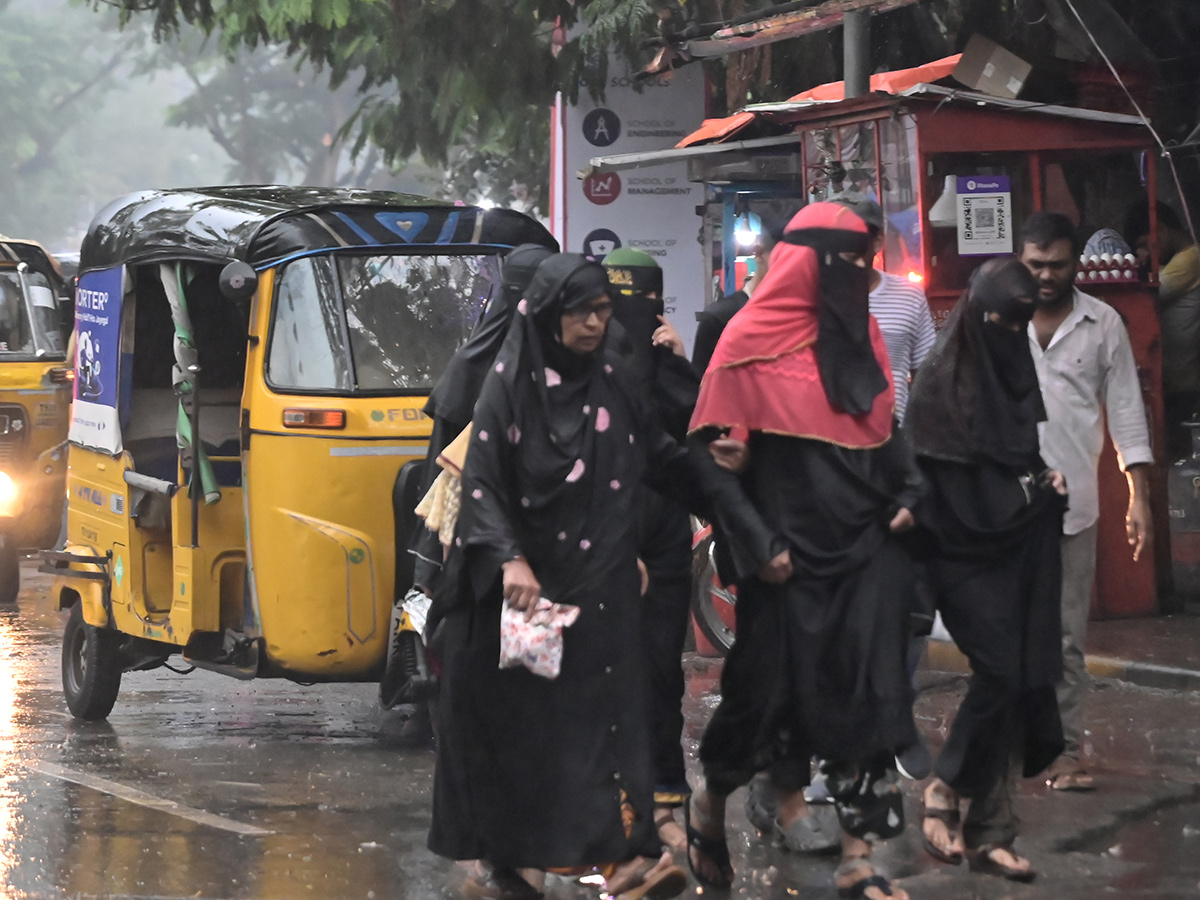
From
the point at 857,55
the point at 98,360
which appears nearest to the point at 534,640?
the point at 98,360

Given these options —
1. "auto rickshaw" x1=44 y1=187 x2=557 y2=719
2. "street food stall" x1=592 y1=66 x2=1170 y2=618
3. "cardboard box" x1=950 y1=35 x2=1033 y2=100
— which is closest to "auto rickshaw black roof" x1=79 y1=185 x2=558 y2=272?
"auto rickshaw" x1=44 y1=187 x2=557 y2=719

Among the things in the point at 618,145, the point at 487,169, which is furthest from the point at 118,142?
the point at 618,145

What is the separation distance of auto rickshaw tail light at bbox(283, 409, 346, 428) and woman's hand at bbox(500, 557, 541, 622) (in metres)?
2.58

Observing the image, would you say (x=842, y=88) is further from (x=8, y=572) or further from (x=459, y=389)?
(x=459, y=389)

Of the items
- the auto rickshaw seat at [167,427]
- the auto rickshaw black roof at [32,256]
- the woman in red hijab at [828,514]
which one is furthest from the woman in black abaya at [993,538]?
the auto rickshaw black roof at [32,256]

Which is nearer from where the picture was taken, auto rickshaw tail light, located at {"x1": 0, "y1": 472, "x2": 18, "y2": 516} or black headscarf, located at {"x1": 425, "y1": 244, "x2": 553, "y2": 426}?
black headscarf, located at {"x1": 425, "y1": 244, "x2": 553, "y2": 426}

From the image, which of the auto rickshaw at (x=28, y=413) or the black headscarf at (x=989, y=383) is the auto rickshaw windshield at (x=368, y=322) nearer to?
the black headscarf at (x=989, y=383)

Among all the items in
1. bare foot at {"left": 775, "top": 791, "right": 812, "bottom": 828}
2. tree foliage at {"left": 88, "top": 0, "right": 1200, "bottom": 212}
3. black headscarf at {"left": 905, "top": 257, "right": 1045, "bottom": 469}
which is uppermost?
tree foliage at {"left": 88, "top": 0, "right": 1200, "bottom": 212}

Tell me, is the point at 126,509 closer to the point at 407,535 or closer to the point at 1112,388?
the point at 407,535

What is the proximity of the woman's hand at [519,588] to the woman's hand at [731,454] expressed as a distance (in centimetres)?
68

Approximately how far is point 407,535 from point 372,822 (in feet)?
4.34

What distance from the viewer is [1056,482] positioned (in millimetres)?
5668

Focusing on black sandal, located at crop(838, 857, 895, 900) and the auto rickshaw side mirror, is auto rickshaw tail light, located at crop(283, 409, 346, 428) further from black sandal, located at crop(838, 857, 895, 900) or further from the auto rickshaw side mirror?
black sandal, located at crop(838, 857, 895, 900)

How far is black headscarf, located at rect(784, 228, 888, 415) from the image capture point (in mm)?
5348
